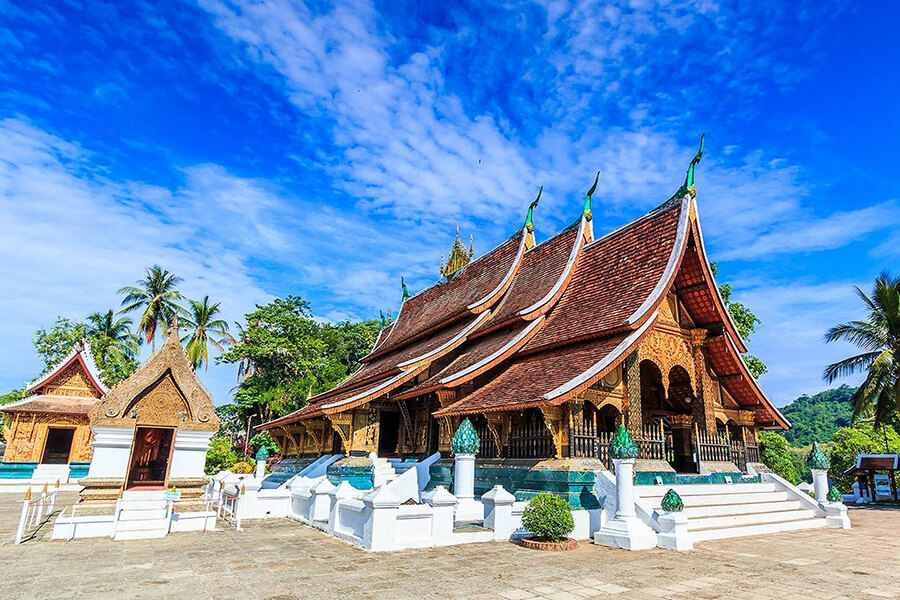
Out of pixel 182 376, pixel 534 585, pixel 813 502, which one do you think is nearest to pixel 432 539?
pixel 534 585

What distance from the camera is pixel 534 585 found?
5207 millimetres

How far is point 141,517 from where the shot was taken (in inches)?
302

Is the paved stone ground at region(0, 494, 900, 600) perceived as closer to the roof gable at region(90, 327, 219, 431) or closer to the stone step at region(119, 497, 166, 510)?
the stone step at region(119, 497, 166, 510)

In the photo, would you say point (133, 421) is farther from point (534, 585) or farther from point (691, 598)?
point (691, 598)

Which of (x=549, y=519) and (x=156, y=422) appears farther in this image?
(x=156, y=422)

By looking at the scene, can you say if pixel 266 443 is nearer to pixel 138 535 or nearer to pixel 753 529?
pixel 138 535

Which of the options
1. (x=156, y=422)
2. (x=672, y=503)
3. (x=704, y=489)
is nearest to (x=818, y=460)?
(x=704, y=489)

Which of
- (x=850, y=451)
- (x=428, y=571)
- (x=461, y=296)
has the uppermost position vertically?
(x=461, y=296)

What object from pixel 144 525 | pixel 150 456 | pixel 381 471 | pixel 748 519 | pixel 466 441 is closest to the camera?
pixel 144 525

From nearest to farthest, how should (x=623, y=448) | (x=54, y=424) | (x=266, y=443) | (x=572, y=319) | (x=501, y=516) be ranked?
(x=623, y=448) → (x=501, y=516) → (x=572, y=319) → (x=54, y=424) → (x=266, y=443)

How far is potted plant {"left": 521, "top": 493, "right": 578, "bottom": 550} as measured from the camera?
726 cm

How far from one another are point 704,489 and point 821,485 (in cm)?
350

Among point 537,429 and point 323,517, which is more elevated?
point 537,429

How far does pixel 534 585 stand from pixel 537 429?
4405mm
